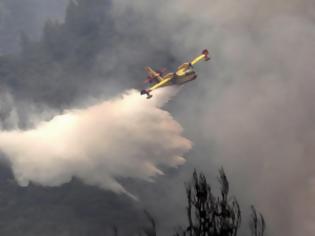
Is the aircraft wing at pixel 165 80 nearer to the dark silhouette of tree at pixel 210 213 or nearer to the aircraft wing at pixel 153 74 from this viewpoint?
the aircraft wing at pixel 153 74

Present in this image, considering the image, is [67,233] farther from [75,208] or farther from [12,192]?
[12,192]

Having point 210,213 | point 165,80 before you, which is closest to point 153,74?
point 165,80

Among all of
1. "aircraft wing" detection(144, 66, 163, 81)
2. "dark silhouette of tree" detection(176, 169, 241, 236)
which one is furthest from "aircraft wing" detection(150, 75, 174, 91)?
"dark silhouette of tree" detection(176, 169, 241, 236)

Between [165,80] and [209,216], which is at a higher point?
[165,80]

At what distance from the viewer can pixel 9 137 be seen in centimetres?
12500

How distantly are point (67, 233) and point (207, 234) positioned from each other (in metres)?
122

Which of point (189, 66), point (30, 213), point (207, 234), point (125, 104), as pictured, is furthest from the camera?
point (30, 213)

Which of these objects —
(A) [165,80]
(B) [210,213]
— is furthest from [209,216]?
(A) [165,80]

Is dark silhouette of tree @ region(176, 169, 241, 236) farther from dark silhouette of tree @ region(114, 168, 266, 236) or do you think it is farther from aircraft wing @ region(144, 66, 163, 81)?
aircraft wing @ region(144, 66, 163, 81)

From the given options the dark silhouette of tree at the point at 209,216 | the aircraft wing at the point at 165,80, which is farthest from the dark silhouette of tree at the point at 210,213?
the aircraft wing at the point at 165,80

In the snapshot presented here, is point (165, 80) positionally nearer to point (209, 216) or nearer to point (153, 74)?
point (153, 74)

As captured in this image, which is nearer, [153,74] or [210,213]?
[210,213]

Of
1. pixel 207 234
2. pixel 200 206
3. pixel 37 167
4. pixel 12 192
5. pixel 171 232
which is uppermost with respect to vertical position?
pixel 12 192

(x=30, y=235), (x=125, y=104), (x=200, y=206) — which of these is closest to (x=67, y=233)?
(x=30, y=235)
